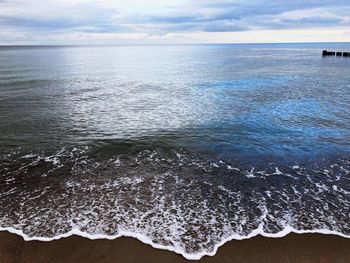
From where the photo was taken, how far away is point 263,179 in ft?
48.1

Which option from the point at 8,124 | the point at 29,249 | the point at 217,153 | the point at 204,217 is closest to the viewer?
the point at 29,249

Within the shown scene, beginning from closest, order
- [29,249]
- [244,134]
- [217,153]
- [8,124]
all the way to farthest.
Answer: [29,249]
[217,153]
[244,134]
[8,124]

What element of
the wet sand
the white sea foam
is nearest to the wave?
the white sea foam

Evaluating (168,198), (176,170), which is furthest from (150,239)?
(176,170)

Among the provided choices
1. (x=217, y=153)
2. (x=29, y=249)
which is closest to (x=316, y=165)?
(x=217, y=153)

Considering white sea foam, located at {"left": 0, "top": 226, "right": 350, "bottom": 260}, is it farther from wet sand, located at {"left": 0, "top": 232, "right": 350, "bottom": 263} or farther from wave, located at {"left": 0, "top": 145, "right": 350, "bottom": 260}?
wet sand, located at {"left": 0, "top": 232, "right": 350, "bottom": 263}

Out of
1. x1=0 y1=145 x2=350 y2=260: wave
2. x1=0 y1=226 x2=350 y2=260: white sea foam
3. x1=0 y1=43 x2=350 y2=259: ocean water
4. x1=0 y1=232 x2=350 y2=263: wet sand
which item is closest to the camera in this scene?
x1=0 y1=232 x2=350 y2=263: wet sand

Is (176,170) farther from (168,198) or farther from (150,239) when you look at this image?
(150,239)

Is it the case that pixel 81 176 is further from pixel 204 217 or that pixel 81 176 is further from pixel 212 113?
pixel 212 113

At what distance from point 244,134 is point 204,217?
11111 millimetres

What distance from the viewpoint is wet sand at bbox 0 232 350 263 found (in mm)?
9070

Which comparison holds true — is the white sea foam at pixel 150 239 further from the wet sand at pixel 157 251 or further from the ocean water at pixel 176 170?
the wet sand at pixel 157 251

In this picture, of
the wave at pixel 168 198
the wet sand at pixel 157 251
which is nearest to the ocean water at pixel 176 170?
the wave at pixel 168 198

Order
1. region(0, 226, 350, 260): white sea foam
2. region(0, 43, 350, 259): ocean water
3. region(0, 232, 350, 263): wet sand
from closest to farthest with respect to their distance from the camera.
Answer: region(0, 232, 350, 263): wet sand < region(0, 226, 350, 260): white sea foam < region(0, 43, 350, 259): ocean water
